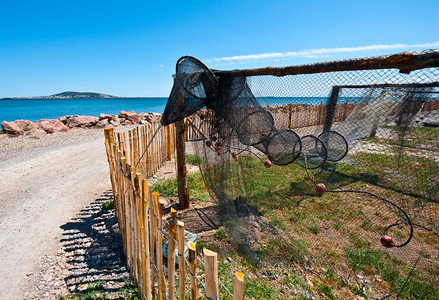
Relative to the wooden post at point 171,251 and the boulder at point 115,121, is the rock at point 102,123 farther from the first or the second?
the wooden post at point 171,251

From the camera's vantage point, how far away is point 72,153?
8641mm

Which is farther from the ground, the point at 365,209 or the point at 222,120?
the point at 222,120

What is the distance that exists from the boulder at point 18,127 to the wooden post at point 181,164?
482 inches

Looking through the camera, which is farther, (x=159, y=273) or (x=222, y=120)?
(x=222, y=120)

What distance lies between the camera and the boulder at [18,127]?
12.0m

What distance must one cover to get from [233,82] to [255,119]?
638 mm

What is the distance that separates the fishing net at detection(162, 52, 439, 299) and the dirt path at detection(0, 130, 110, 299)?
2581mm

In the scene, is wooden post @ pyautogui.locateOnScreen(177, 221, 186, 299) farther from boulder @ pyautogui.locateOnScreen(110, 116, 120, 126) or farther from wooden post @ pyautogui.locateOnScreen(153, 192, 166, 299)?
boulder @ pyautogui.locateOnScreen(110, 116, 120, 126)

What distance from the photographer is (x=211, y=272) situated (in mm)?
1296

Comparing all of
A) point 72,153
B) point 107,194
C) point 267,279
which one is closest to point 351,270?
point 267,279

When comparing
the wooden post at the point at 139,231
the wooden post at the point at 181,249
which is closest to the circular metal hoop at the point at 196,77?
the wooden post at the point at 139,231

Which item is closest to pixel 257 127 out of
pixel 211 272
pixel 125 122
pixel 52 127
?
pixel 211 272

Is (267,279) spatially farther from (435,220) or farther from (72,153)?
(72,153)

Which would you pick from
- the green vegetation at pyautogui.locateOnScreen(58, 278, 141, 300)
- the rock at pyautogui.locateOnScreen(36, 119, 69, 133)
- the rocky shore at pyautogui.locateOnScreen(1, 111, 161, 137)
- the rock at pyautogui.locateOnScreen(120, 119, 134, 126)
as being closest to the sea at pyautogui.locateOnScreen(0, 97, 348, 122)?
the green vegetation at pyautogui.locateOnScreen(58, 278, 141, 300)
